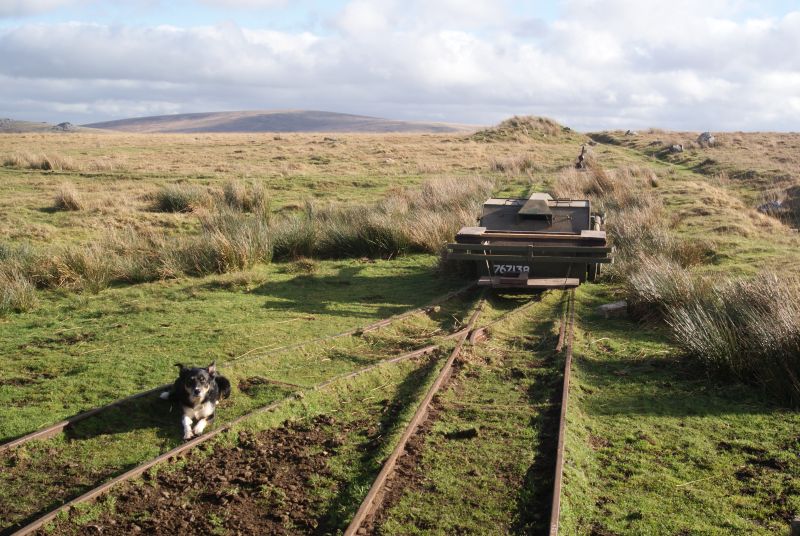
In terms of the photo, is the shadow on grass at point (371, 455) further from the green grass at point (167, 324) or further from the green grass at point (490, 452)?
the green grass at point (167, 324)

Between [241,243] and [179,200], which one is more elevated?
[179,200]

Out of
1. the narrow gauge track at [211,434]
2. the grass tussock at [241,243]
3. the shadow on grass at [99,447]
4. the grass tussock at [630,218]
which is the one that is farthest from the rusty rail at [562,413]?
the grass tussock at [241,243]

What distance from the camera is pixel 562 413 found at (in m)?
7.10

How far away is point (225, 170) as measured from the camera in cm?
3334

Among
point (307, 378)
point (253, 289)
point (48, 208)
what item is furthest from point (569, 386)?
point (48, 208)

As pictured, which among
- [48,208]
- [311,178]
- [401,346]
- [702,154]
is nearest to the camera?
[401,346]

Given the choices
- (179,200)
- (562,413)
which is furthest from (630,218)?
(179,200)

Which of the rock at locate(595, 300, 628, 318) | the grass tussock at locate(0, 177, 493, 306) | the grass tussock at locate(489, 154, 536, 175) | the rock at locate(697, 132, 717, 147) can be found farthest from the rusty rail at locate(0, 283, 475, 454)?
the rock at locate(697, 132, 717, 147)

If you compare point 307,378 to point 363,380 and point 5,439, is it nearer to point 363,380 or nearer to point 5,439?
point 363,380

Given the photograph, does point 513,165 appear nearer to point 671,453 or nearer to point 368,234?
point 368,234

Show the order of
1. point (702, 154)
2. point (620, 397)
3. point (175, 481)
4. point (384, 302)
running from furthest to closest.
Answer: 1. point (702, 154)
2. point (384, 302)
3. point (620, 397)
4. point (175, 481)

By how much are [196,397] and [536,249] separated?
23.1ft

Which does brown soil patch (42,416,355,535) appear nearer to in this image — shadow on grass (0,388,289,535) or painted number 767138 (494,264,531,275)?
shadow on grass (0,388,289,535)

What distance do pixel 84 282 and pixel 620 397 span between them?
361 inches
